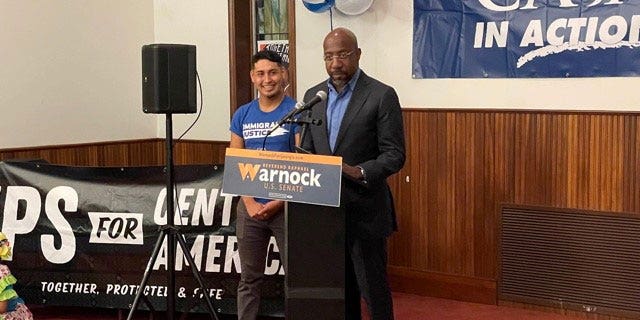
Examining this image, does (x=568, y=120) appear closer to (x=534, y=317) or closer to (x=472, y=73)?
(x=472, y=73)

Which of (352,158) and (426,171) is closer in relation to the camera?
(352,158)

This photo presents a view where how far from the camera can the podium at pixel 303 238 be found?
11.8ft

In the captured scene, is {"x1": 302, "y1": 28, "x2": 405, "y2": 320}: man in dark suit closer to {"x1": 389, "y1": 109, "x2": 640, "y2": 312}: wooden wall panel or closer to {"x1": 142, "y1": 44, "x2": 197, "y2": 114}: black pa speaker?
{"x1": 142, "y1": 44, "x2": 197, "y2": 114}: black pa speaker

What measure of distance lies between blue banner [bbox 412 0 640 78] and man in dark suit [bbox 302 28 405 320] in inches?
67.3

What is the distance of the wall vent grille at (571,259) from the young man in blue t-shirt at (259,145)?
5.47ft

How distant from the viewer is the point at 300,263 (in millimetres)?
3707

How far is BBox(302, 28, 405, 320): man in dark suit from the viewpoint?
12.4ft

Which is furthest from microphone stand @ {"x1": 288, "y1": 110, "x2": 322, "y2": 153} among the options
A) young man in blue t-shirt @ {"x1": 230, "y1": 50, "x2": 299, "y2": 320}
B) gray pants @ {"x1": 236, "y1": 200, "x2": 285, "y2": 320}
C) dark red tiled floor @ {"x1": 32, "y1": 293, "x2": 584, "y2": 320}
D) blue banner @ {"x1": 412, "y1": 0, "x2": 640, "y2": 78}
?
blue banner @ {"x1": 412, "y1": 0, "x2": 640, "y2": 78}

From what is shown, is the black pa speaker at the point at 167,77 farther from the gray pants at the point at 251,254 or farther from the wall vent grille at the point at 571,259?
the wall vent grille at the point at 571,259

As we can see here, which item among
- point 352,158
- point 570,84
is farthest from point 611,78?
point 352,158

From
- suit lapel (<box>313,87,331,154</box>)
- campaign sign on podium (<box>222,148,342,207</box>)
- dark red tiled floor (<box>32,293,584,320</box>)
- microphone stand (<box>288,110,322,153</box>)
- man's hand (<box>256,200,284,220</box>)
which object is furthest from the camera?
dark red tiled floor (<box>32,293,584,320</box>)

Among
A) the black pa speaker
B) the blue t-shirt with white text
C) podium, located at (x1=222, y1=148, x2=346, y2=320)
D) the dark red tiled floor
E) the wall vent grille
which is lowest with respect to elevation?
the dark red tiled floor

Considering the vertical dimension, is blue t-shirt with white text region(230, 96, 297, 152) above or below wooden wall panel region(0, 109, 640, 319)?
above

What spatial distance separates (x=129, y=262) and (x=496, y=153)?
7.29 ft
